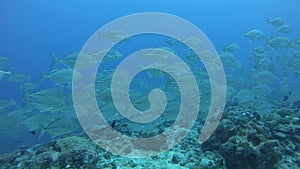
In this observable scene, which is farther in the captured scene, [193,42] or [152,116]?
[193,42]

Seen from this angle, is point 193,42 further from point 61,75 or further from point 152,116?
point 61,75

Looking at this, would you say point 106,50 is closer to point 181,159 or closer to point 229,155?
point 181,159

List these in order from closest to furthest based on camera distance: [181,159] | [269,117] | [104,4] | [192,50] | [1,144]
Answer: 1. [181,159]
2. [269,117]
3. [192,50]
4. [1,144]
5. [104,4]

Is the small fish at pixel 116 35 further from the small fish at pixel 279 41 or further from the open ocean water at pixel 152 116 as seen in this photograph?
the small fish at pixel 279 41

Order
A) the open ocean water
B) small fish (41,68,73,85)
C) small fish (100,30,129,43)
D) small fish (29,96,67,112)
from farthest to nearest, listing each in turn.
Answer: small fish (100,30,129,43), small fish (41,68,73,85), small fish (29,96,67,112), the open ocean water

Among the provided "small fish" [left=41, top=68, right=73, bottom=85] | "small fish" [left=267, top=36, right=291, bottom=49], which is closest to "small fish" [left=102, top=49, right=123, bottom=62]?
"small fish" [left=41, top=68, right=73, bottom=85]

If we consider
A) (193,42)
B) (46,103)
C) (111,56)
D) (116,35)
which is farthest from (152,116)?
(193,42)

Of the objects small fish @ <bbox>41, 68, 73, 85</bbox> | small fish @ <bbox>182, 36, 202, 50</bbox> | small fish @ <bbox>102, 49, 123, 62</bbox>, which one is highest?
small fish @ <bbox>182, 36, 202, 50</bbox>

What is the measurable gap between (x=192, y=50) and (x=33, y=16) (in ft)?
351

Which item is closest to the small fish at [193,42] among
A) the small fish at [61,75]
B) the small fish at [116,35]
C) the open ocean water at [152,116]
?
the open ocean water at [152,116]

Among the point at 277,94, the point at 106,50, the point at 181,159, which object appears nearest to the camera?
the point at 181,159

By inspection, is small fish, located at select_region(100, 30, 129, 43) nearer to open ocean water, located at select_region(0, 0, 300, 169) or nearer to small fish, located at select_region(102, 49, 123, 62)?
open ocean water, located at select_region(0, 0, 300, 169)

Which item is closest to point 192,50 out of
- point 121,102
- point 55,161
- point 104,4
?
point 121,102

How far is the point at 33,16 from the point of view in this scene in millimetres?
107062
